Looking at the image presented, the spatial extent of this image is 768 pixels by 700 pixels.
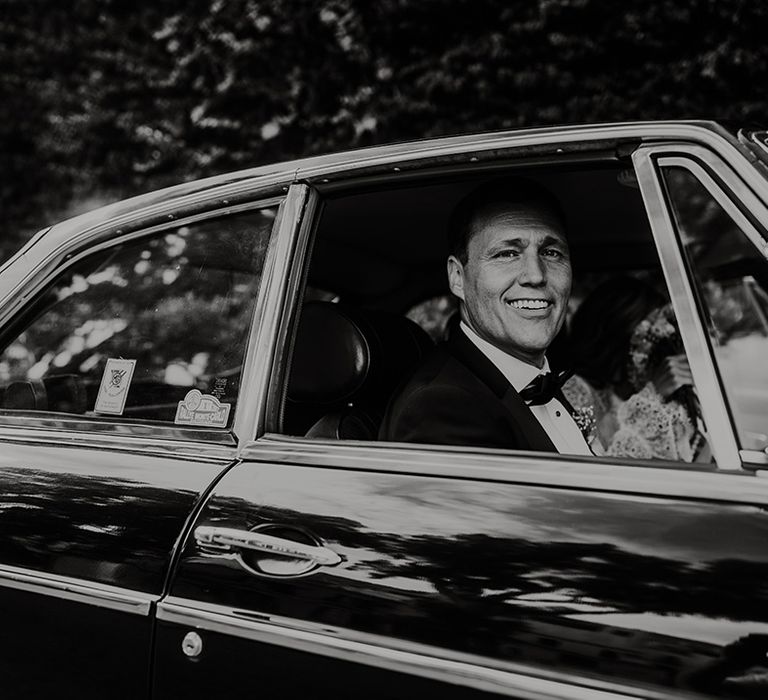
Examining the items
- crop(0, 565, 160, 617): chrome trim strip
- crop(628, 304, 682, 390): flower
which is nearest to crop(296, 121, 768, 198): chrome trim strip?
crop(0, 565, 160, 617): chrome trim strip

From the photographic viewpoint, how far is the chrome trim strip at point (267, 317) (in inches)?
74.8

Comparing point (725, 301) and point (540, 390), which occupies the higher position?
point (725, 301)

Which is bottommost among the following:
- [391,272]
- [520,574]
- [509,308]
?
[520,574]

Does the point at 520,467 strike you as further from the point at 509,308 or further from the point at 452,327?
the point at 452,327

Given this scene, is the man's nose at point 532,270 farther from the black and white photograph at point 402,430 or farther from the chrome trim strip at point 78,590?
the chrome trim strip at point 78,590

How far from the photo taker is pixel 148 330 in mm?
2182

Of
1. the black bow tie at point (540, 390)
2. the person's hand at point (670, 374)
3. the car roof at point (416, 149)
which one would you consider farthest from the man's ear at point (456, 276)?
the person's hand at point (670, 374)

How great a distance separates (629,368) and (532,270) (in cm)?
132

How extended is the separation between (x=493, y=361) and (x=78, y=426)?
3.43 ft

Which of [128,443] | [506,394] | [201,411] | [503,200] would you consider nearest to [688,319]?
[506,394]

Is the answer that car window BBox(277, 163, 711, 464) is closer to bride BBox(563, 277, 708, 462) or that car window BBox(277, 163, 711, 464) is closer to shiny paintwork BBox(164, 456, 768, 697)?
bride BBox(563, 277, 708, 462)

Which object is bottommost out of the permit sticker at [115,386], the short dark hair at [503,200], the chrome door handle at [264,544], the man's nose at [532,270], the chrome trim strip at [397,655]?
the chrome trim strip at [397,655]

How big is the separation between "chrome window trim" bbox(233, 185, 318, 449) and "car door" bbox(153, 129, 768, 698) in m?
0.10

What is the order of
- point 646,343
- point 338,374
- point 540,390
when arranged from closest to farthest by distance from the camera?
point 540,390, point 338,374, point 646,343
